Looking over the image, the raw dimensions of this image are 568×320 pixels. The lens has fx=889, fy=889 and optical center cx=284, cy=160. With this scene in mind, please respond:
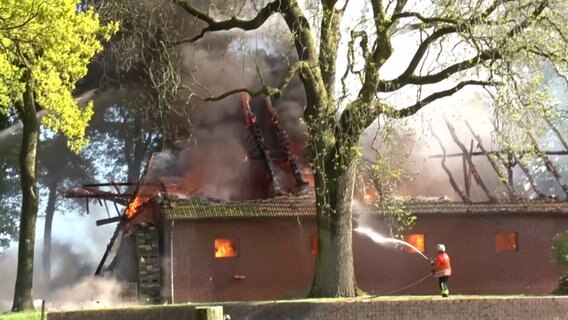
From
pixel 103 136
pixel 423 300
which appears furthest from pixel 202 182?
pixel 103 136

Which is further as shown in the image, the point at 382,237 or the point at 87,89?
the point at 87,89

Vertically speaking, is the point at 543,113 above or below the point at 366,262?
above

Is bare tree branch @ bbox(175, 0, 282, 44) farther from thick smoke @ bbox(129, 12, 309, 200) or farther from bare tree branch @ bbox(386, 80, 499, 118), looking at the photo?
thick smoke @ bbox(129, 12, 309, 200)

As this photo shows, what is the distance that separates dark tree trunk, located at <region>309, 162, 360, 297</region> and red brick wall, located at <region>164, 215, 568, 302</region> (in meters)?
5.73

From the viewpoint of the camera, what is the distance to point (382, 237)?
29.4 meters

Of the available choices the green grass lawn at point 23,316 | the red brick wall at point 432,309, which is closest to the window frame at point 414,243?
the red brick wall at point 432,309

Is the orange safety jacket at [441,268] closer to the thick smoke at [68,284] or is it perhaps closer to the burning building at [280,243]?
the burning building at [280,243]

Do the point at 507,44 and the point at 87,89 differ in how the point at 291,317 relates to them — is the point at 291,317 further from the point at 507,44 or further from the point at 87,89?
the point at 87,89

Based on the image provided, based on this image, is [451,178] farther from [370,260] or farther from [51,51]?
[51,51]

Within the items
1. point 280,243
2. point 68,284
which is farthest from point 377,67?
point 68,284

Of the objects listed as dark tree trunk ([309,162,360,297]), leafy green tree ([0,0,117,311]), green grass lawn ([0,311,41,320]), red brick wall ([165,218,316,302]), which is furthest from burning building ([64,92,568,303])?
leafy green tree ([0,0,117,311])

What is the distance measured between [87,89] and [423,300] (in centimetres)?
2081

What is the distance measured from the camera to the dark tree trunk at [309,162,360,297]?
72.7ft

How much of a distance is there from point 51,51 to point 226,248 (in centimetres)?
1312
